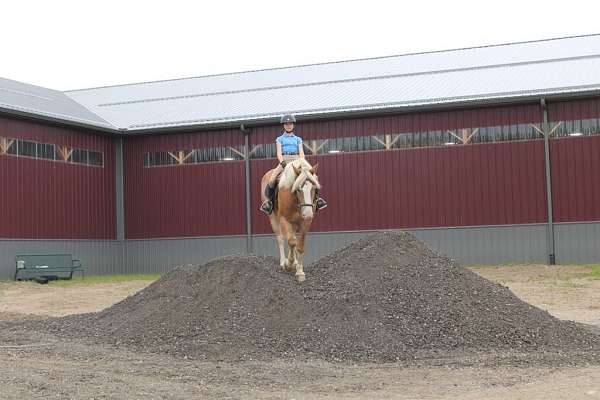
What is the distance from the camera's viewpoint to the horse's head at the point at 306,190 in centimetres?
1369

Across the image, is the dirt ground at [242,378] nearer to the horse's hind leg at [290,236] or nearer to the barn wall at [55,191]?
the horse's hind leg at [290,236]

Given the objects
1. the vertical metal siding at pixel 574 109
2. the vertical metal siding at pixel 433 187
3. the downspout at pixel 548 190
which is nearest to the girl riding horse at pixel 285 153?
the vertical metal siding at pixel 433 187

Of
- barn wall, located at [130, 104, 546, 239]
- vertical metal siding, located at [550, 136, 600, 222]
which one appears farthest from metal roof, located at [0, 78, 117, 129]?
vertical metal siding, located at [550, 136, 600, 222]

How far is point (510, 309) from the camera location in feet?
46.5

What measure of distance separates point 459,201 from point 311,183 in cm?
2029

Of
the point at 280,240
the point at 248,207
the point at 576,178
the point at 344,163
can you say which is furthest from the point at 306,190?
the point at 248,207

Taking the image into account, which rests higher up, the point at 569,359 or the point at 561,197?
the point at 561,197

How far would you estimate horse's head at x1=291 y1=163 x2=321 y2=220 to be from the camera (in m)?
13.7

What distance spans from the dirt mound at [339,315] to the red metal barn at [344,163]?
1774 centimetres

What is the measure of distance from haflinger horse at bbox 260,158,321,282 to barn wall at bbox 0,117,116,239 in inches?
791

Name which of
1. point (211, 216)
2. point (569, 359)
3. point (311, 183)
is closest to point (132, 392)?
point (311, 183)

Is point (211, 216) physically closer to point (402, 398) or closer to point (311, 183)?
point (311, 183)

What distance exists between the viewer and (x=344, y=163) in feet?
114

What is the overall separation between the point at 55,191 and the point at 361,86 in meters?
14.4
